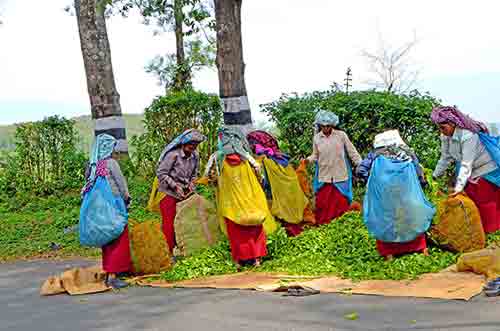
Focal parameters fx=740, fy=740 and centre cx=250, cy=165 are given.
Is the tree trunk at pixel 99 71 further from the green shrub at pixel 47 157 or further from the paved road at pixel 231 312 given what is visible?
the paved road at pixel 231 312

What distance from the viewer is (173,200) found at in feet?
32.3

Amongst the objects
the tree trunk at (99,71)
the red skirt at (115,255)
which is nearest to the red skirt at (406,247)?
the red skirt at (115,255)

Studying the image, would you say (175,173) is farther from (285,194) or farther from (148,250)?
(285,194)

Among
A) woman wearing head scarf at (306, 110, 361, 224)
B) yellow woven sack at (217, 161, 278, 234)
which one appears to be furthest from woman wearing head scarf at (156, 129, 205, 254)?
woman wearing head scarf at (306, 110, 361, 224)

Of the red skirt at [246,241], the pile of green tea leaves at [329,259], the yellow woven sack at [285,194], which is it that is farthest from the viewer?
the yellow woven sack at [285,194]

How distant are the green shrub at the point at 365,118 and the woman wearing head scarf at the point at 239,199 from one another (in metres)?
3.68

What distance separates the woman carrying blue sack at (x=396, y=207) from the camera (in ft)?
26.1

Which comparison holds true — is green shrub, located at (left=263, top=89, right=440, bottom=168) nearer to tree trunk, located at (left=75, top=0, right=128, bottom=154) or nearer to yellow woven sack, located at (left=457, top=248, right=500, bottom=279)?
tree trunk, located at (left=75, top=0, right=128, bottom=154)

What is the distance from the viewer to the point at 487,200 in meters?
8.98

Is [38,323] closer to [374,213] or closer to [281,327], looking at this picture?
[281,327]

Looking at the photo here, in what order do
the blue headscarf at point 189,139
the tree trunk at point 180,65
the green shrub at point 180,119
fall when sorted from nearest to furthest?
the blue headscarf at point 189,139
the green shrub at point 180,119
the tree trunk at point 180,65

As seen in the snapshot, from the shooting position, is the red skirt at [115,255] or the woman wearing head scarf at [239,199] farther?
the woman wearing head scarf at [239,199]

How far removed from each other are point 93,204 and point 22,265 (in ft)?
11.3

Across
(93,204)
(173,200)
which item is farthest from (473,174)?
(93,204)
